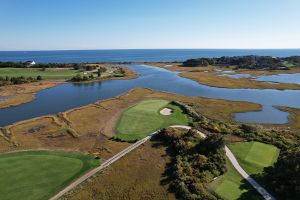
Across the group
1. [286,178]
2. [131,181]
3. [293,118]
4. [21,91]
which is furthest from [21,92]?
[286,178]

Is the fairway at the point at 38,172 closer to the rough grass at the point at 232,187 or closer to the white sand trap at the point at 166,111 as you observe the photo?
the rough grass at the point at 232,187

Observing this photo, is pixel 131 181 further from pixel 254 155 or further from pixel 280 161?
pixel 254 155

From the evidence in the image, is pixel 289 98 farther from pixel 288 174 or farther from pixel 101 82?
pixel 101 82

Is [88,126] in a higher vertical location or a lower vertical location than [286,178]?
lower

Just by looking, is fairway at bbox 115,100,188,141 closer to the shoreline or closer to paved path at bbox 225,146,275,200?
paved path at bbox 225,146,275,200

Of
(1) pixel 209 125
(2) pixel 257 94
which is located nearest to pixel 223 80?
(2) pixel 257 94
